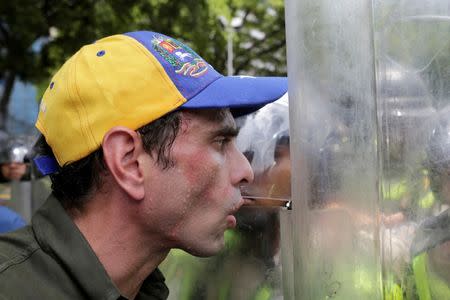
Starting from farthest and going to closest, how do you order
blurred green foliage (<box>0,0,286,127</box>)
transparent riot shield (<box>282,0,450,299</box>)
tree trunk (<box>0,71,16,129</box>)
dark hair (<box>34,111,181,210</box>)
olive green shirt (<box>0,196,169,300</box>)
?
tree trunk (<box>0,71,16,129</box>), blurred green foliage (<box>0,0,286,127</box>), dark hair (<box>34,111,181,210</box>), olive green shirt (<box>0,196,169,300</box>), transparent riot shield (<box>282,0,450,299</box>)

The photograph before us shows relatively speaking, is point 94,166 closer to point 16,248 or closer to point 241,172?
point 16,248

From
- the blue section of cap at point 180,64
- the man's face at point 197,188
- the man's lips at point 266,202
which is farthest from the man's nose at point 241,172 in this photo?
the blue section of cap at point 180,64

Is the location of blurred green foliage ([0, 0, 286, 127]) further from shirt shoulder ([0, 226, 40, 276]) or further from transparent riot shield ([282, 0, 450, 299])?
transparent riot shield ([282, 0, 450, 299])

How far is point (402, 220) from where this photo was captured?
1443 millimetres

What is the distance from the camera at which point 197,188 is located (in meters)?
1.86

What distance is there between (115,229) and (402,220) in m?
0.82

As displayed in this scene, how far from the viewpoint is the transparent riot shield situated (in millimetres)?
1434

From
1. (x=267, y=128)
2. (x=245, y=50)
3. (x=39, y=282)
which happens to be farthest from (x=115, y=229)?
(x=245, y=50)

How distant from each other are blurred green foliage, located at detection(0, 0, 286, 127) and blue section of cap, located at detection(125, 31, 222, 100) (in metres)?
9.60

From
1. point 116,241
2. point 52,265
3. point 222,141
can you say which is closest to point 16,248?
point 52,265

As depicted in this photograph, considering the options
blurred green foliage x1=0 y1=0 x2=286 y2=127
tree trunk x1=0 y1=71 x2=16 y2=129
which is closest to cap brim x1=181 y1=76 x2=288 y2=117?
blurred green foliage x1=0 y1=0 x2=286 y2=127

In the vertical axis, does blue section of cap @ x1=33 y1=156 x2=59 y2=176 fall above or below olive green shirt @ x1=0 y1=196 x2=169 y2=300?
above

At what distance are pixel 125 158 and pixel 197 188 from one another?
211 mm

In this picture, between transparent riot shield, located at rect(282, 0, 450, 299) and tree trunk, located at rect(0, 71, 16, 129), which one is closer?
transparent riot shield, located at rect(282, 0, 450, 299)
